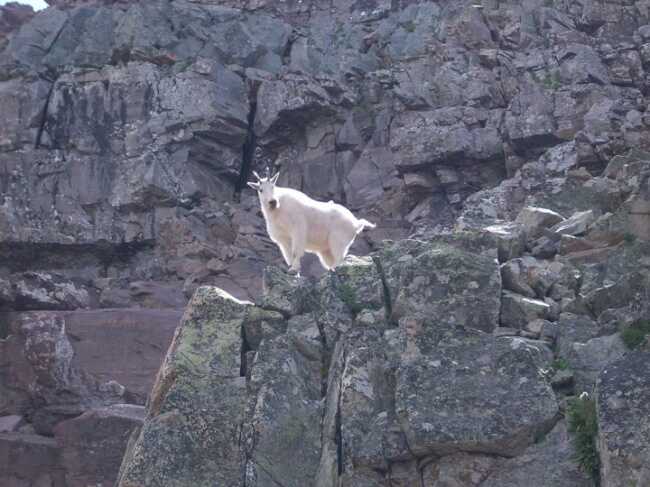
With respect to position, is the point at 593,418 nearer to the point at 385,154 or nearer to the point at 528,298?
the point at 528,298

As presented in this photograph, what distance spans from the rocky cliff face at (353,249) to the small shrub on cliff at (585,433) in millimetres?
181

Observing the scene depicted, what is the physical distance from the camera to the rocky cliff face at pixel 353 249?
1491 centimetres

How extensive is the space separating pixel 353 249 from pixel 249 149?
7248 millimetres

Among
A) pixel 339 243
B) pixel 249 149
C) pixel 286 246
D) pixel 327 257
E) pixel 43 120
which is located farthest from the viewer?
pixel 43 120

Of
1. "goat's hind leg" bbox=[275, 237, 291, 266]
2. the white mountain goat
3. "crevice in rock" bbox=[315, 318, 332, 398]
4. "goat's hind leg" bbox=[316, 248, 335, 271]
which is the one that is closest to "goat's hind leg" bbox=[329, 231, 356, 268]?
the white mountain goat

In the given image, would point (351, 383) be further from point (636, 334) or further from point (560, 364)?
point (636, 334)

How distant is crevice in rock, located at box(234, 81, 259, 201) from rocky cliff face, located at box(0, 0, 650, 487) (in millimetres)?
77

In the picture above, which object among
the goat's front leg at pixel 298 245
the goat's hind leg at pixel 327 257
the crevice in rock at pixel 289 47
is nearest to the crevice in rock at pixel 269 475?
the goat's front leg at pixel 298 245

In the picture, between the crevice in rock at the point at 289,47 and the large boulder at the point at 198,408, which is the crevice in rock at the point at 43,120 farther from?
the large boulder at the point at 198,408

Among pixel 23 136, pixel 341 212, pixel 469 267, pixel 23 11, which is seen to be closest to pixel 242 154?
pixel 23 136

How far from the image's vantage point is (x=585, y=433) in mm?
13852

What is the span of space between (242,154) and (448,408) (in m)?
27.8

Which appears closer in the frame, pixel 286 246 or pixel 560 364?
pixel 560 364

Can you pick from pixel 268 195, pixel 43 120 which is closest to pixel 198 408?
pixel 268 195
